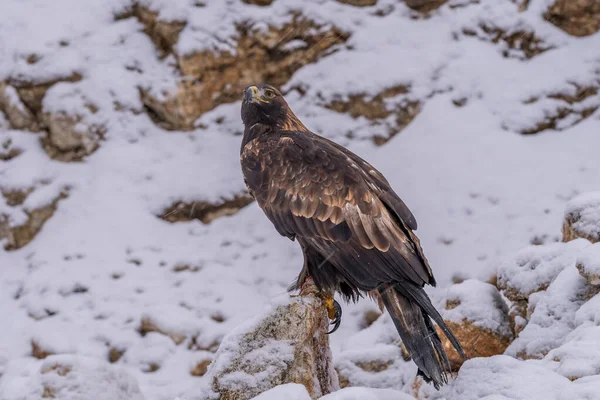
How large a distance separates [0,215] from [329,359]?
602 cm

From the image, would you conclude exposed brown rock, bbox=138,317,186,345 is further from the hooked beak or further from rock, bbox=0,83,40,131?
rock, bbox=0,83,40,131

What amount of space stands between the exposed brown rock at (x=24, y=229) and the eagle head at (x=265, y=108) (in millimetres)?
4737

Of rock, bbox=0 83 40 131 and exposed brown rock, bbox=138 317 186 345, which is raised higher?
rock, bbox=0 83 40 131

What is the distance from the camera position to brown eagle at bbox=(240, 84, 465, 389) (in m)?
4.91

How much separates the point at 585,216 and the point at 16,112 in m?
7.64

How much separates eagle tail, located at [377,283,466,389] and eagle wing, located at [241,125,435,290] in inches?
3.9

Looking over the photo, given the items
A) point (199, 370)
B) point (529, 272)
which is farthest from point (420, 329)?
point (199, 370)

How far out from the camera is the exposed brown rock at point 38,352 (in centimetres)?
834

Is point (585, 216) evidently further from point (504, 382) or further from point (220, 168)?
point (220, 168)

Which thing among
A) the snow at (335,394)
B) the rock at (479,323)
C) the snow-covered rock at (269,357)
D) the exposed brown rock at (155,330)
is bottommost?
the exposed brown rock at (155,330)

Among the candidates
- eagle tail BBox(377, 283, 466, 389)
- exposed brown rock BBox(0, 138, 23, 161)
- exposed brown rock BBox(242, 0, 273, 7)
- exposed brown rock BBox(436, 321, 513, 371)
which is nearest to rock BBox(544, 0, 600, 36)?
exposed brown rock BBox(242, 0, 273, 7)

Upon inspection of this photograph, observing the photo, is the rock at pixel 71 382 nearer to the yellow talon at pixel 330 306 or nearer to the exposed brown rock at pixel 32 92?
the yellow talon at pixel 330 306

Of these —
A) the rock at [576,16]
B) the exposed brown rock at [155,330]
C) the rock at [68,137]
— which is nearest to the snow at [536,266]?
the exposed brown rock at [155,330]

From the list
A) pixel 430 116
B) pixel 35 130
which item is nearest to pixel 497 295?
pixel 430 116
